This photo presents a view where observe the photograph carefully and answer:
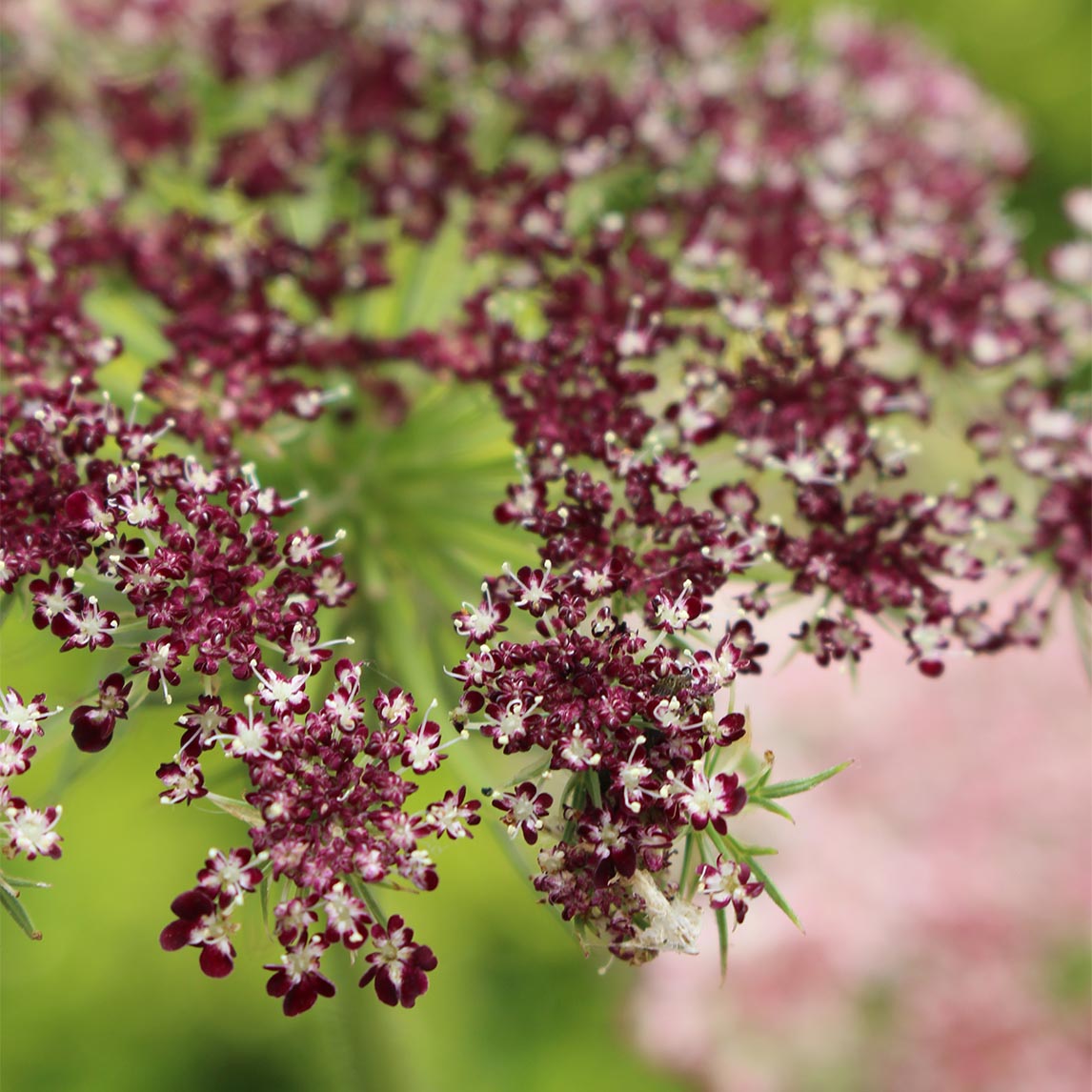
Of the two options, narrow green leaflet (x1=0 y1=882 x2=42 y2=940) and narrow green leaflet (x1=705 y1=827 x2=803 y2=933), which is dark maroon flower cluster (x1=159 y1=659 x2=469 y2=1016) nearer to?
narrow green leaflet (x1=0 y1=882 x2=42 y2=940)

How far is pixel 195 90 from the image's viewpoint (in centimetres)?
290

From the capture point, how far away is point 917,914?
3.05 metres

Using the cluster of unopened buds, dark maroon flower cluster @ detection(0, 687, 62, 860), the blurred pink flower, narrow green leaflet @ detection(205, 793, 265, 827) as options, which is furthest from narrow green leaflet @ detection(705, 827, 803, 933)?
the blurred pink flower

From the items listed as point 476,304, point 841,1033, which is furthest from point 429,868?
point 841,1033

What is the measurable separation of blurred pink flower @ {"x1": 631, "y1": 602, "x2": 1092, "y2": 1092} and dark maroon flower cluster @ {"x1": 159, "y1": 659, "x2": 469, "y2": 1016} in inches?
73.9

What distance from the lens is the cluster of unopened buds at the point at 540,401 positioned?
139cm

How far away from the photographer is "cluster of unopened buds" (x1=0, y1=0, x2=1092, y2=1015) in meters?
1.39

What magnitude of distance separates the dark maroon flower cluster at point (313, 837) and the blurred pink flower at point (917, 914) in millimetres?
1878

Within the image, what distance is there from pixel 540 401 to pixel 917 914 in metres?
1.88

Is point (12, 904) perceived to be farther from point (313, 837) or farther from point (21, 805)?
point (313, 837)

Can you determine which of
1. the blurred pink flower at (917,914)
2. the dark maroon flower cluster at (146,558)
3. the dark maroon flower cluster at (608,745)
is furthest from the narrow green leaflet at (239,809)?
the blurred pink flower at (917,914)

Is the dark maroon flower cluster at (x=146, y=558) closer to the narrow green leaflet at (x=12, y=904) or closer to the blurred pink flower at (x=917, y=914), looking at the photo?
the narrow green leaflet at (x=12, y=904)

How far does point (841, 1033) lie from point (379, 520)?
6.06ft

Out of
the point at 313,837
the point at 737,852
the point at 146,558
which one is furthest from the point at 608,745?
the point at 146,558
